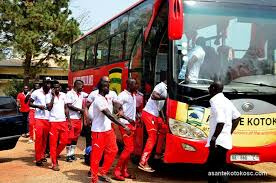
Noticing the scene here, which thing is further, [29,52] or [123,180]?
[29,52]

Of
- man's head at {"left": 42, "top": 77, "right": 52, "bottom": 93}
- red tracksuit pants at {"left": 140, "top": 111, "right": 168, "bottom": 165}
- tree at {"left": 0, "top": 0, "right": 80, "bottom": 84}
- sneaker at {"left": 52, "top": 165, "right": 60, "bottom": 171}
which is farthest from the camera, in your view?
tree at {"left": 0, "top": 0, "right": 80, "bottom": 84}

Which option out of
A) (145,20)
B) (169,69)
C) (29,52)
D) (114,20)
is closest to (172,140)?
(169,69)

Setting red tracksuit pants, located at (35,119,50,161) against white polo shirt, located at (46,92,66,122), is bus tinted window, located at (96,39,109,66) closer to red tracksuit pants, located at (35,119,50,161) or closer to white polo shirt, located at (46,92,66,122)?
white polo shirt, located at (46,92,66,122)

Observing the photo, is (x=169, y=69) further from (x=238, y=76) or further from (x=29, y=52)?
(x=29, y=52)

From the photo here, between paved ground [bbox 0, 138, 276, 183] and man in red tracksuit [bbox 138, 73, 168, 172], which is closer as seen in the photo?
man in red tracksuit [bbox 138, 73, 168, 172]

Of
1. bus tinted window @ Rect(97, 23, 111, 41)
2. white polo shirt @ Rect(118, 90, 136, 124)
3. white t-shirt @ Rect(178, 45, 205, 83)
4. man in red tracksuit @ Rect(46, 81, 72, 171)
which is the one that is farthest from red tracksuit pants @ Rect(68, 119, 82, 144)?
white t-shirt @ Rect(178, 45, 205, 83)

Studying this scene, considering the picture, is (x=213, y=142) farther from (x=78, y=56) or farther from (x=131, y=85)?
(x=78, y=56)

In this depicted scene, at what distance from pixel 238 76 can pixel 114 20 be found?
5.01 meters

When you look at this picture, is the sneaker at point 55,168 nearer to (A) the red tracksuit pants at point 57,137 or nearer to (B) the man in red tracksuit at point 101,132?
(A) the red tracksuit pants at point 57,137

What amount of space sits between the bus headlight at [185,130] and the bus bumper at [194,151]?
6 cm

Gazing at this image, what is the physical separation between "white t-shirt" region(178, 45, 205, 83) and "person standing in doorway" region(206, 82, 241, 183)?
1096 millimetres

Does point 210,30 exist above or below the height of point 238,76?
above

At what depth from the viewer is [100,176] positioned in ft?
24.3

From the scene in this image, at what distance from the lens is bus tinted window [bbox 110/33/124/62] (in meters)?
10.4
